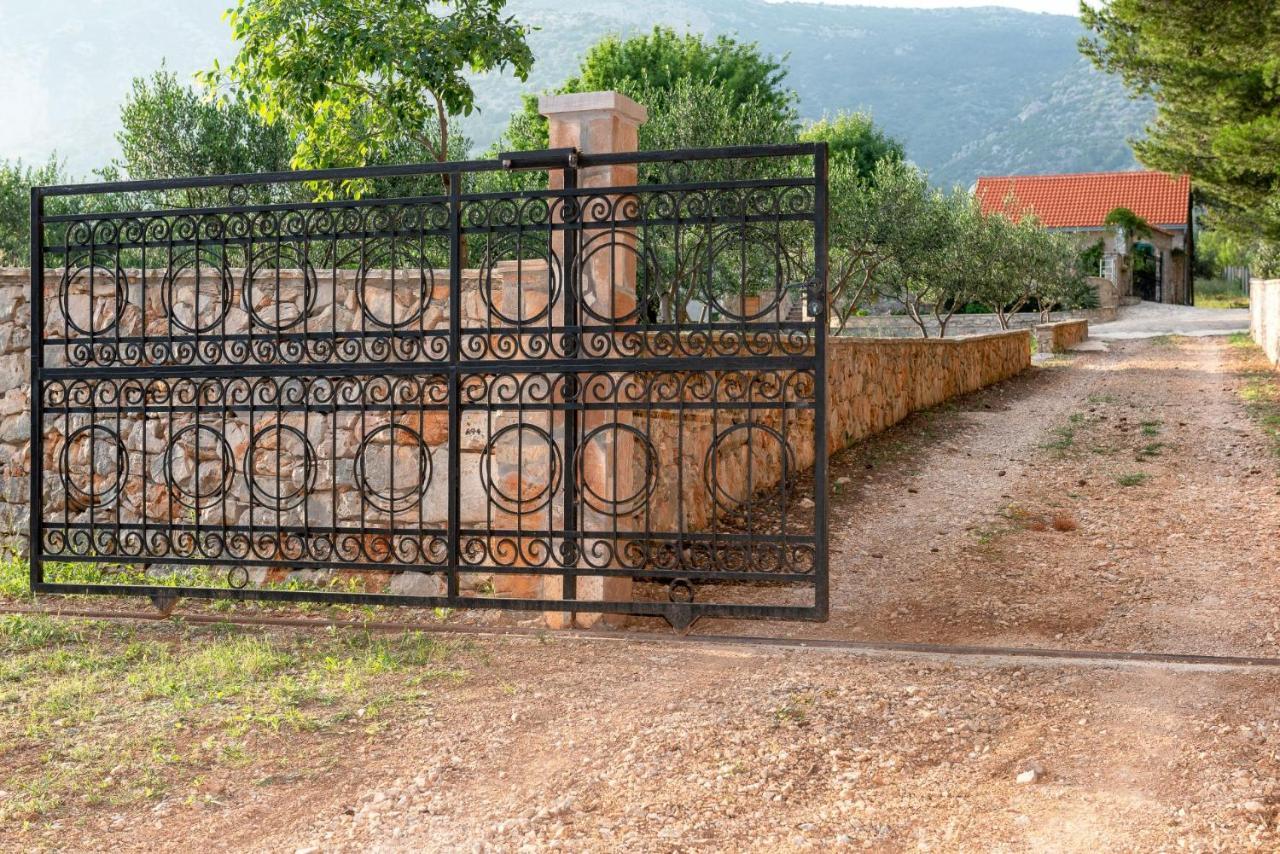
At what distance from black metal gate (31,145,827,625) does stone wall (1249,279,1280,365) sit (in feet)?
53.5

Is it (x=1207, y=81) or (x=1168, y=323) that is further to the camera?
(x=1168, y=323)

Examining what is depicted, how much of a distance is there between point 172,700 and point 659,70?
2959cm

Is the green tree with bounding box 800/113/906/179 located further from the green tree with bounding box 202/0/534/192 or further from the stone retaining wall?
the green tree with bounding box 202/0/534/192

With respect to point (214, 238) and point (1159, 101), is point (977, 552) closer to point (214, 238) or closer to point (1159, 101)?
point (214, 238)

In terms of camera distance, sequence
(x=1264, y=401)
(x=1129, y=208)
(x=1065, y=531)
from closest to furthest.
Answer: (x=1065, y=531) < (x=1264, y=401) < (x=1129, y=208)

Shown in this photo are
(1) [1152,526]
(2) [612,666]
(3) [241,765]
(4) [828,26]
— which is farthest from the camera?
(4) [828,26]

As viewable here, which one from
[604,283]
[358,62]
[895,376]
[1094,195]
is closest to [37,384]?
[604,283]

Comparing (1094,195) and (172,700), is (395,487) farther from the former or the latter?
(1094,195)

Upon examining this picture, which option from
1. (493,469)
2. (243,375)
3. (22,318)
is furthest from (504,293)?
(22,318)

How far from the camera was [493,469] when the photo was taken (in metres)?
6.76

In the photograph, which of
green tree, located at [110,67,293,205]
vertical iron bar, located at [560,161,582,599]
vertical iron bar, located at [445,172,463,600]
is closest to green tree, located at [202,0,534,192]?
vertical iron bar, located at [445,172,463,600]

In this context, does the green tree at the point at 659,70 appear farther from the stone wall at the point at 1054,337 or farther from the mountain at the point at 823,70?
the mountain at the point at 823,70

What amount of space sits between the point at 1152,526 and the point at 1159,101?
13402 millimetres

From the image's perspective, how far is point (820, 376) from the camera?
5.52 meters
